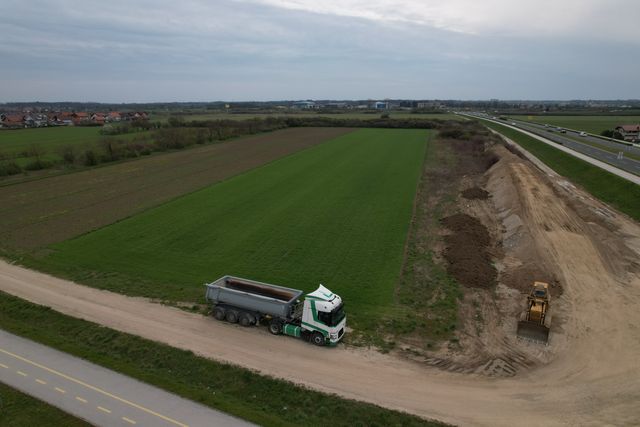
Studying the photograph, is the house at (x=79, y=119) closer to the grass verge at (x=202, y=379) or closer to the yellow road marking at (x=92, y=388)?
the grass verge at (x=202, y=379)

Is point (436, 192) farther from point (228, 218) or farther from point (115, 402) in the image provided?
point (115, 402)

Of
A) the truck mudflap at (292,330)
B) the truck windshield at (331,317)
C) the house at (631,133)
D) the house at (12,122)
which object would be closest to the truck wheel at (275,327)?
the truck mudflap at (292,330)

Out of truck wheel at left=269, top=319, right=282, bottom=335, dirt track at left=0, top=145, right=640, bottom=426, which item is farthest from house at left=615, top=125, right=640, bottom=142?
truck wheel at left=269, top=319, right=282, bottom=335

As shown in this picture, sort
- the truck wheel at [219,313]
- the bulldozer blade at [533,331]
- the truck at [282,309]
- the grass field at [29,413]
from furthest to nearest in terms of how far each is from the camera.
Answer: the truck wheel at [219,313]
the bulldozer blade at [533,331]
the truck at [282,309]
the grass field at [29,413]

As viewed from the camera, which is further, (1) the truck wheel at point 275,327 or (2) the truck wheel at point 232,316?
(2) the truck wheel at point 232,316

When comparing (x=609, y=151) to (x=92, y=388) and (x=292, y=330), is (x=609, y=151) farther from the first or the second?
(x=92, y=388)

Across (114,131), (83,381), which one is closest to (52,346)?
(83,381)

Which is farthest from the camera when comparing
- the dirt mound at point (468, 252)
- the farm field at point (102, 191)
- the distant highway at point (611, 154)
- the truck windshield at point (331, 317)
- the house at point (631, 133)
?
the house at point (631, 133)
